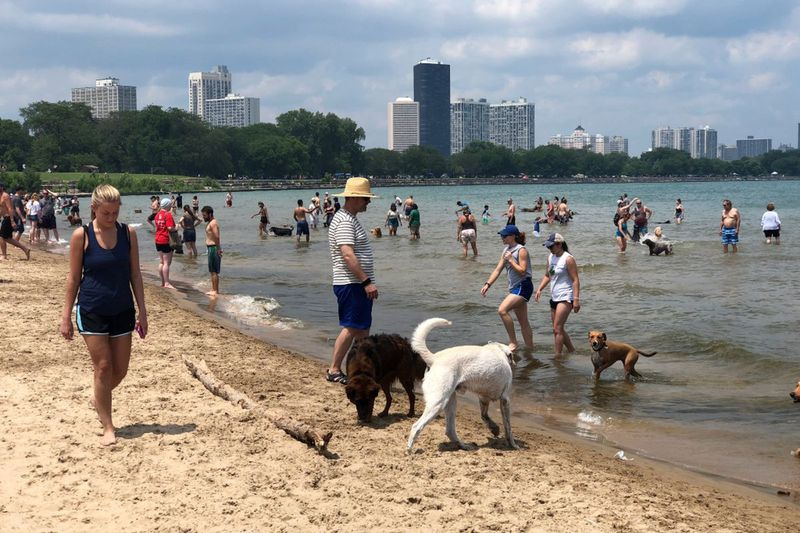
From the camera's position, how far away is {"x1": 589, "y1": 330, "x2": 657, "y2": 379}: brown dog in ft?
28.4

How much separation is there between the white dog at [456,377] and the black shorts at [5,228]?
13.2 metres

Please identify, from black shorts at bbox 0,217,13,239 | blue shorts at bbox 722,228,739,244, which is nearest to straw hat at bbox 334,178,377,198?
black shorts at bbox 0,217,13,239

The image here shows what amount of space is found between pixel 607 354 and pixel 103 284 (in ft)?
18.1

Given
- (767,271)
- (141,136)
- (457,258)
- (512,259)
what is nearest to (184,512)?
(512,259)

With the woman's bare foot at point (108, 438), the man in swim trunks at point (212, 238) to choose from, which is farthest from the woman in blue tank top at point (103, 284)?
the man in swim trunks at point (212, 238)

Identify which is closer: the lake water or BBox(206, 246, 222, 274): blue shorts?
the lake water

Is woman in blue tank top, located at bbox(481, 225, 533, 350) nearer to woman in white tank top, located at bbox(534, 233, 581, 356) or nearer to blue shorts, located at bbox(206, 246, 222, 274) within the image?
woman in white tank top, located at bbox(534, 233, 581, 356)

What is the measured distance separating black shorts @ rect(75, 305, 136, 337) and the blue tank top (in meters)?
0.03

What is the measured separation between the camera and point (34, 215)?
86.9ft

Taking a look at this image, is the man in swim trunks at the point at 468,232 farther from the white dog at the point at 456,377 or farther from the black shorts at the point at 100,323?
the black shorts at the point at 100,323

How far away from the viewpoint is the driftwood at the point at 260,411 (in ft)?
17.7

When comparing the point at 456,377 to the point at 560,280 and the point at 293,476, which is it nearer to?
the point at 293,476

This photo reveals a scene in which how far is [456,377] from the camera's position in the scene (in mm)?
5602

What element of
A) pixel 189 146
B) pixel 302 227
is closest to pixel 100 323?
pixel 302 227
